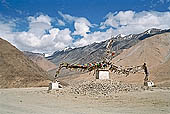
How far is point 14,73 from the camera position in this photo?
43156 mm

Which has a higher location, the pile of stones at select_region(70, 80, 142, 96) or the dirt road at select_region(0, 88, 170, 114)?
the pile of stones at select_region(70, 80, 142, 96)

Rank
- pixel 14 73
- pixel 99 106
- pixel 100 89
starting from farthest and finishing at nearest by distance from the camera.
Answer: pixel 14 73 → pixel 100 89 → pixel 99 106

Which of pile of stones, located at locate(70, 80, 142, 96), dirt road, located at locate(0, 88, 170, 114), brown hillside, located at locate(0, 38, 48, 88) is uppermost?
brown hillside, located at locate(0, 38, 48, 88)

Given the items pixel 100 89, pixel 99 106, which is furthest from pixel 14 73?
pixel 99 106

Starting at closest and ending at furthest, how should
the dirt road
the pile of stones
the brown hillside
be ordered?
1. the dirt road
2. the pile of stones
3. the brown hillside

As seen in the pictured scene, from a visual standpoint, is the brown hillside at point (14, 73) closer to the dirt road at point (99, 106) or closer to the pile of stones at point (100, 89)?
the pile of stones at point (100, 89)

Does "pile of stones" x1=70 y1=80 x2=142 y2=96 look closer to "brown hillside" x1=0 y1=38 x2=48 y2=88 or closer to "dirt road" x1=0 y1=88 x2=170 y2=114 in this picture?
"dirt road" x1=0 y1=88 x2=170 y2=114

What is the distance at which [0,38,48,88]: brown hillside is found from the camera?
39.2 m

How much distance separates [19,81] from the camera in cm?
4006

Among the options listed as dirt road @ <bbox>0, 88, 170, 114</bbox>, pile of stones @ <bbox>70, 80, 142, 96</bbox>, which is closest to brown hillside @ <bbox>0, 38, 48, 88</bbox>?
pile of stones @ <bbox>70, 80, 142, 96</bbox>

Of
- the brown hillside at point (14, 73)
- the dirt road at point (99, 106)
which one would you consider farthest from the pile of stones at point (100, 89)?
the brown hillside at point (14, 73)

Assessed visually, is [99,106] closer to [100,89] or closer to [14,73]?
[100,89]

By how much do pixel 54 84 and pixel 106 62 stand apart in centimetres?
625

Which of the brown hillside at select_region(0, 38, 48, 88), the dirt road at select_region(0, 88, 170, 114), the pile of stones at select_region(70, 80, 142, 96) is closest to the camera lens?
the dirt road at select_region(0, 88, 170, 114)
